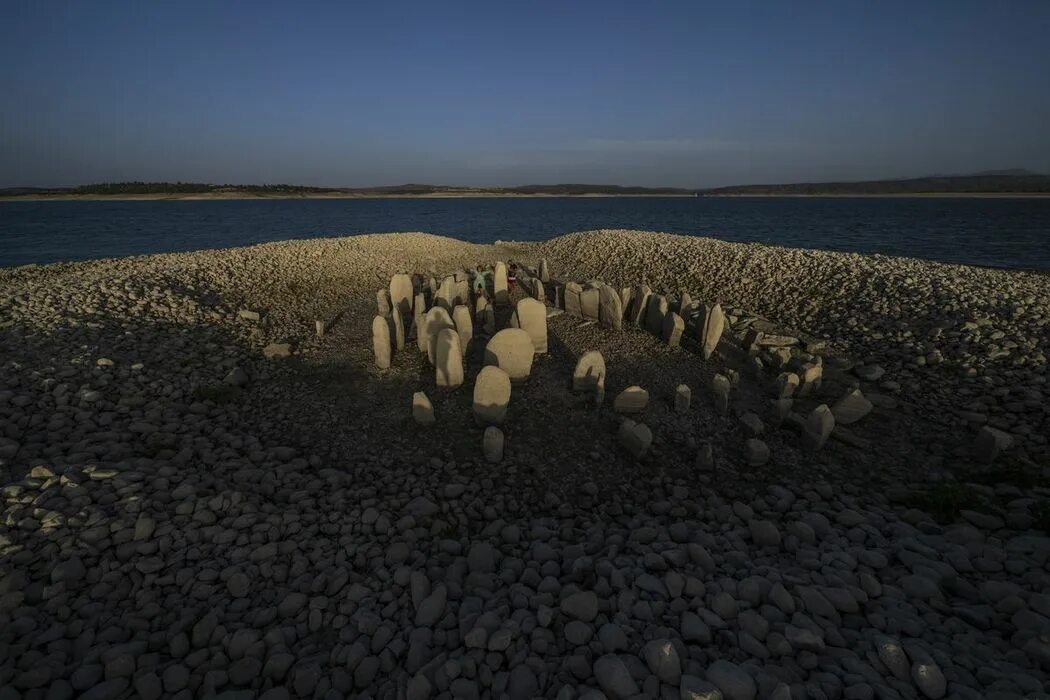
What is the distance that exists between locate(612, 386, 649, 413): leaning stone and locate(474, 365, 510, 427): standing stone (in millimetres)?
1808

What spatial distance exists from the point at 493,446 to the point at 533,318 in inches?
137

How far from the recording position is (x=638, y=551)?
4.32m

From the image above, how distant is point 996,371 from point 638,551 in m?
8.05

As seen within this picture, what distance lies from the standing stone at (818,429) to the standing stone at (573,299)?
574 centimetres

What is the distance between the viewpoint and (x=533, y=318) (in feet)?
29.2

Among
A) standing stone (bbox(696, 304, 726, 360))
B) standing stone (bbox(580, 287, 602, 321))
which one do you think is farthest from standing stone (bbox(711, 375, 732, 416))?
standing stone (bbox(580, 287, 602, 321))

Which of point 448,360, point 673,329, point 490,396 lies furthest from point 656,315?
point 490,396

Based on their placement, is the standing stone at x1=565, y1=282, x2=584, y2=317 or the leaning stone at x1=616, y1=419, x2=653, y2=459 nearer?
the leaning stone at x1=616, y1=419, x2=653, y2=459

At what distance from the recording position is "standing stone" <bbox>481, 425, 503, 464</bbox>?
606 cm

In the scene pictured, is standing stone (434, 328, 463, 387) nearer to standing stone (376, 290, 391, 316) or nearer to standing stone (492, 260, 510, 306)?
standing stone (376, 290, 391, 316)

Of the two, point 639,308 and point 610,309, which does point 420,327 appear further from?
point 639,308

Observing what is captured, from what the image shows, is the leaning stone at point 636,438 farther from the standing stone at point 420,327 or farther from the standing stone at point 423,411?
the standing stone at point 420,327

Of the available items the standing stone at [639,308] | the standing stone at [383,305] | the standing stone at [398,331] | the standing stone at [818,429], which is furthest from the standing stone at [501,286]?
the standing stone at [818,429]

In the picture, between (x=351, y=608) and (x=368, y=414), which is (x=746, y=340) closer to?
(x=368, y=414)
